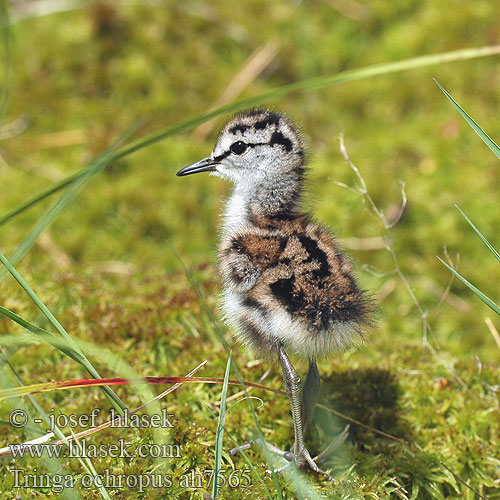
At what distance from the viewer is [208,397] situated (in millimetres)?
3467

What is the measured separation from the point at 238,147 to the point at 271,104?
3.43 meters

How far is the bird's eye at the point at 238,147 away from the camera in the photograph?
11.3ft

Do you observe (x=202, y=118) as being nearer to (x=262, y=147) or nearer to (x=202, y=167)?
(x=262, y=147)

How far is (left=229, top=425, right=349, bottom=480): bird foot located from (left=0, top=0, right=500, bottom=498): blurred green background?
2.53 meters

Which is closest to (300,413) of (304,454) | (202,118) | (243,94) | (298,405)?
(298,405)

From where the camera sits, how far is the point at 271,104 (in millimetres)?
6762

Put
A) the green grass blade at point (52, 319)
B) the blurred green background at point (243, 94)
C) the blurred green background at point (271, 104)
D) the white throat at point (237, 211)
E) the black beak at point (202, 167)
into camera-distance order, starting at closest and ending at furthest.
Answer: the green grass blade at point (52, 319) → the white throat at point (237, 211) → the black beak at point (202, 167) → the blurred green background at point (271, 104) → the blurred green background at point (243, 94)

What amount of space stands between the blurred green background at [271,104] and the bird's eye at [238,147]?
7.29 ft

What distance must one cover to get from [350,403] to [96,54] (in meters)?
5.00

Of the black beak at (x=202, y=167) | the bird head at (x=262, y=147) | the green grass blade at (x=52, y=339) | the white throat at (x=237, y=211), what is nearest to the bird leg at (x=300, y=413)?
the white throat at (x=237, y=211)

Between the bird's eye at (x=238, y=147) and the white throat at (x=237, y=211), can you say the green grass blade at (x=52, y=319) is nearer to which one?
the white throat at (x=237, y=211)

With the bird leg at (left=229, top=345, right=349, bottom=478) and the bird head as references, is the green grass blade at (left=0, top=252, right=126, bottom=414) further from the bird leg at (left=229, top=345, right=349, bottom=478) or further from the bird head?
the bird head

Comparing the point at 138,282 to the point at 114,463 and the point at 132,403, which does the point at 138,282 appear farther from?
the point at 114,463

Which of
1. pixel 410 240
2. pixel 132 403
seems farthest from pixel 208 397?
pixel 410 240
